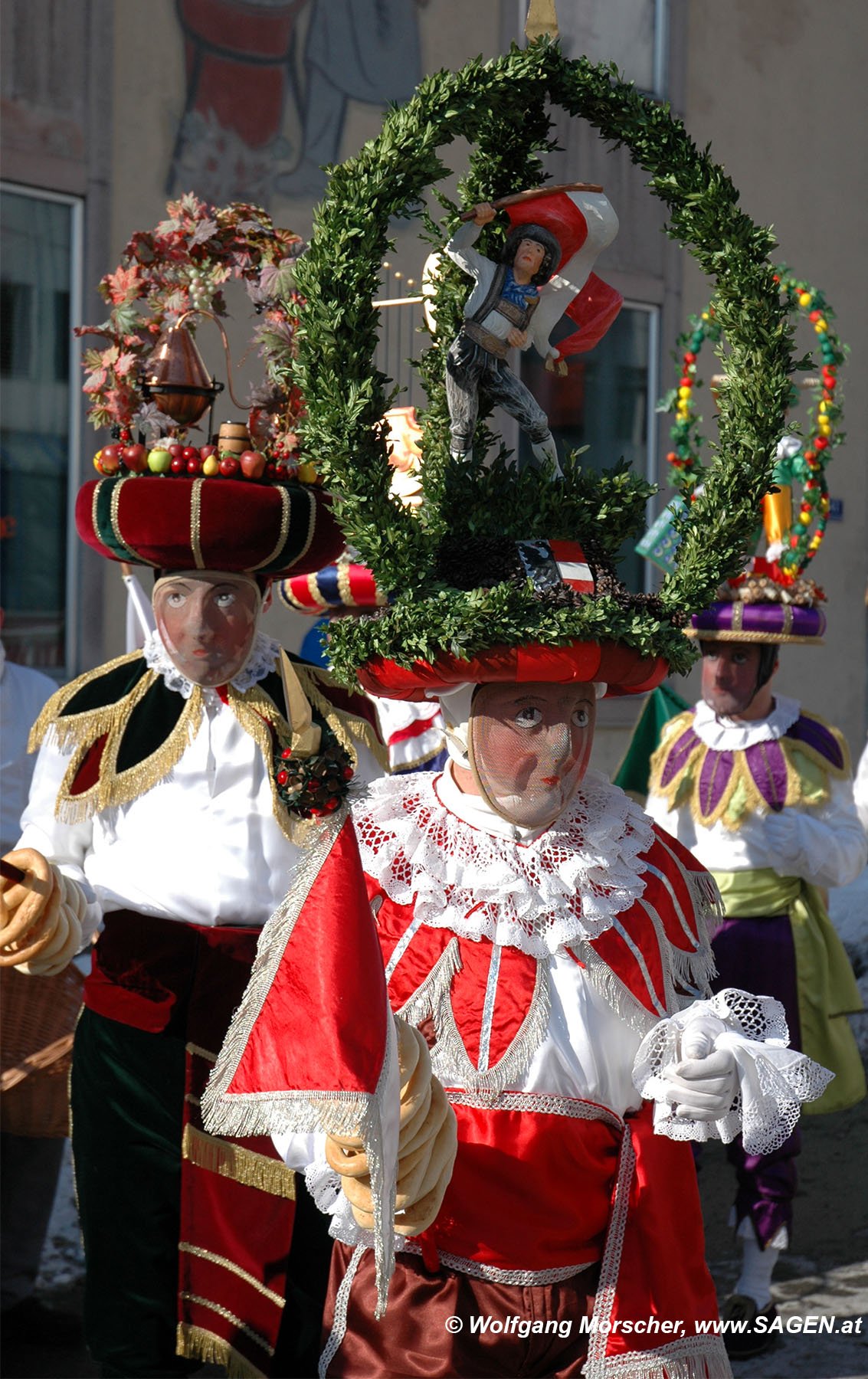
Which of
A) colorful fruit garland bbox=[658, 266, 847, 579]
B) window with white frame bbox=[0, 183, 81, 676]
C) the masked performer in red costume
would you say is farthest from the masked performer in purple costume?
window with white frame bbox=[0, 183, 81, 676]

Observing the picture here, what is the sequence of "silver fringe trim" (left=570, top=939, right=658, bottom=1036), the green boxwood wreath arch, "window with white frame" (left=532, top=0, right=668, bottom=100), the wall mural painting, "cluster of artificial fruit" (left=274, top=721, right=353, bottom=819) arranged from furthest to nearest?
"window with white frame" (left=532, top=0, right=668, bottom=100) → the wall mural painting → "silver fringe trim" (left=570, top=939, right=658, bottom=1036) → the green boxwood wreath arch → "cluster of artificial fruit" (left=274, top=721, right=353, bottom=819)

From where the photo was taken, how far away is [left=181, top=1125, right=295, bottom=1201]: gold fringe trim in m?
3.76

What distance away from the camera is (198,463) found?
3.75m

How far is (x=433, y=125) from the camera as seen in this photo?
7.94 feet

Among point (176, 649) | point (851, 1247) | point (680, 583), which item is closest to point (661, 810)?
point (851, 1247)

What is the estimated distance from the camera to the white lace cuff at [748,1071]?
2295 mm

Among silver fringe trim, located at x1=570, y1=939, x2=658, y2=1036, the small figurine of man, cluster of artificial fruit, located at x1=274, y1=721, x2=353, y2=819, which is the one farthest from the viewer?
the small figurine of man

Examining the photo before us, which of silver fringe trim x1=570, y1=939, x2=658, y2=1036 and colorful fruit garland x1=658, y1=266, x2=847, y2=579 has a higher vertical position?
colorful fruit garland x1=658, y1=266, x2=847, y2=579

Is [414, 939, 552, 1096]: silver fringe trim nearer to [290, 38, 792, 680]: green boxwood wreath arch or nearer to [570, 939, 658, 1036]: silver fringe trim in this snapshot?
[570, 939, 658, 1036]: silver fringe trim

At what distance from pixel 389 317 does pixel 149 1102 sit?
18.2ft

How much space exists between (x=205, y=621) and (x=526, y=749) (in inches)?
55.1

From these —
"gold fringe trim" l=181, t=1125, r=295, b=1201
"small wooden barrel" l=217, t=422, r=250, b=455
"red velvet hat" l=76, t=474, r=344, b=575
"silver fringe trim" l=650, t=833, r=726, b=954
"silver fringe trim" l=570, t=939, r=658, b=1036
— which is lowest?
"gold fringe trim" l=181, t=1125, r=295, b=1201

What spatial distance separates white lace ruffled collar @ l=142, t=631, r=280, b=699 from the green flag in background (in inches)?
80.6

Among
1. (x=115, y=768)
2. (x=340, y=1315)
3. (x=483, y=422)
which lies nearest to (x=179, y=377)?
(x=115, y=768)
